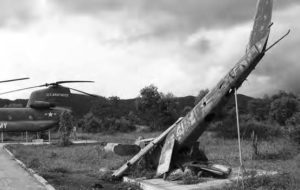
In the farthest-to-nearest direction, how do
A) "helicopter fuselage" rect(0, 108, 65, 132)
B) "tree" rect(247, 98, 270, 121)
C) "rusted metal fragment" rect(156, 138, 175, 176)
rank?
"tree" rect(247, 98, 270, 121) < "helicopter fuselage" rect(0, 108, 65, 132) < "rusted metal fragment" rect(156, 138, 175, 176)

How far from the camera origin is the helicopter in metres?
40.6

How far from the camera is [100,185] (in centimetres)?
1180

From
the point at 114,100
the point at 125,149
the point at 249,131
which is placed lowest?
the point at 125,149

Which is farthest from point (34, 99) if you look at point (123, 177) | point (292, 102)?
point (292, 102)

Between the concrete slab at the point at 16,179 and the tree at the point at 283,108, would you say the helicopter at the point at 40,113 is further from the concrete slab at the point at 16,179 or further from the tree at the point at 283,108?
the tree at the point at 283,108

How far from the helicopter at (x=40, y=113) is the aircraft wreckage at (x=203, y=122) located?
1123 inches

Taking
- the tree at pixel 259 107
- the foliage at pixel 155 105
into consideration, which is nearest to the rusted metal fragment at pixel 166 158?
the foliage at pixel 155 105

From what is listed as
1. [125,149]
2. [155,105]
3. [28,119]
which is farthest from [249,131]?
[155,105]

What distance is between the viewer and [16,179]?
1382cm

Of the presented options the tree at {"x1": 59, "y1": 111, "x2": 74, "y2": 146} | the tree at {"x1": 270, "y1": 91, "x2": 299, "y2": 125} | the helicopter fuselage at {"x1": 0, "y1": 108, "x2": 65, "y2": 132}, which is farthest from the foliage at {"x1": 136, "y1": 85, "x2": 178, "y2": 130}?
the tree at {"x1": 59, "y1": 111, "x2": 74, "y2": 146}

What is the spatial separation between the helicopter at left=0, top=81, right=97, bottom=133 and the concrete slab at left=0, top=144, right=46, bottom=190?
2300cm

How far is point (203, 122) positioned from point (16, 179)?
6129 mm

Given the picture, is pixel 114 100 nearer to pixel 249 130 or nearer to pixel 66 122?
pixel 66 122

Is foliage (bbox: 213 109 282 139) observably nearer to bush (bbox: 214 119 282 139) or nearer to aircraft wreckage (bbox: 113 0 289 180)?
bush (bbox: 214 119 282 139)
